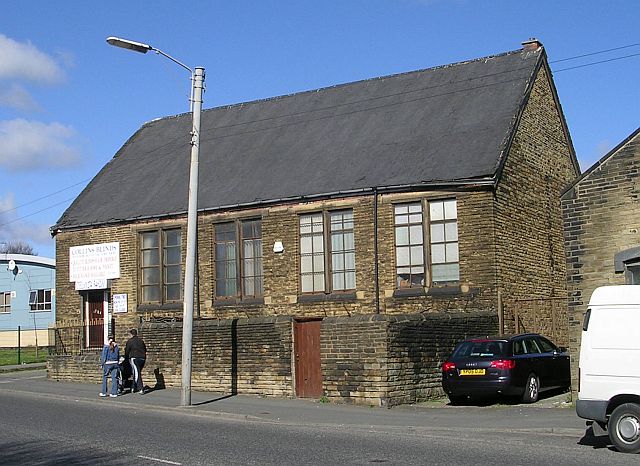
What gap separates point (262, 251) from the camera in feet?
90.3

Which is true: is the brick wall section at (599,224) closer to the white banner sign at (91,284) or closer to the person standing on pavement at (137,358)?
the person standing on pavement at (137,358)

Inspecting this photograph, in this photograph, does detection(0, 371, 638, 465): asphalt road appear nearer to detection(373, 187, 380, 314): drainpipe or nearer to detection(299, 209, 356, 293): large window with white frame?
detection(373, 187, 380, 314): drainpipe

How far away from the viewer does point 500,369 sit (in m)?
18.9

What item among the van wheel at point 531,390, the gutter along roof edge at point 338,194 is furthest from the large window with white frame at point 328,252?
the van wheel at point 531,390

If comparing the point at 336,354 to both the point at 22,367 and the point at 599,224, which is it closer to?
the point at 599,224

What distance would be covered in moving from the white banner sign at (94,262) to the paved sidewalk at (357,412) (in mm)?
6390

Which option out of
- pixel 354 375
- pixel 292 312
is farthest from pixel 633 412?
pixel 292 312

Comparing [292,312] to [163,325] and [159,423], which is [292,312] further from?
[159,423]

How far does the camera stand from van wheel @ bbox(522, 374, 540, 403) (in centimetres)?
1923

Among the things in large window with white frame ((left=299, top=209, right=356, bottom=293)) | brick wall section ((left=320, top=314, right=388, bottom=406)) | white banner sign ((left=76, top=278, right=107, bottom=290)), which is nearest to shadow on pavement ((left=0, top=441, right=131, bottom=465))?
brick wall section ((left=320, top=314, right=388, bottom=406))

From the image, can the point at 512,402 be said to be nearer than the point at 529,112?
Yes

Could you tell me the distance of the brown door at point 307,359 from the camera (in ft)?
72.4

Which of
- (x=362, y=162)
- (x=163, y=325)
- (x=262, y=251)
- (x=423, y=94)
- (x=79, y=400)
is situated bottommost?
(x=79, y=400)

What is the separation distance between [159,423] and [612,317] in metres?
9.13
